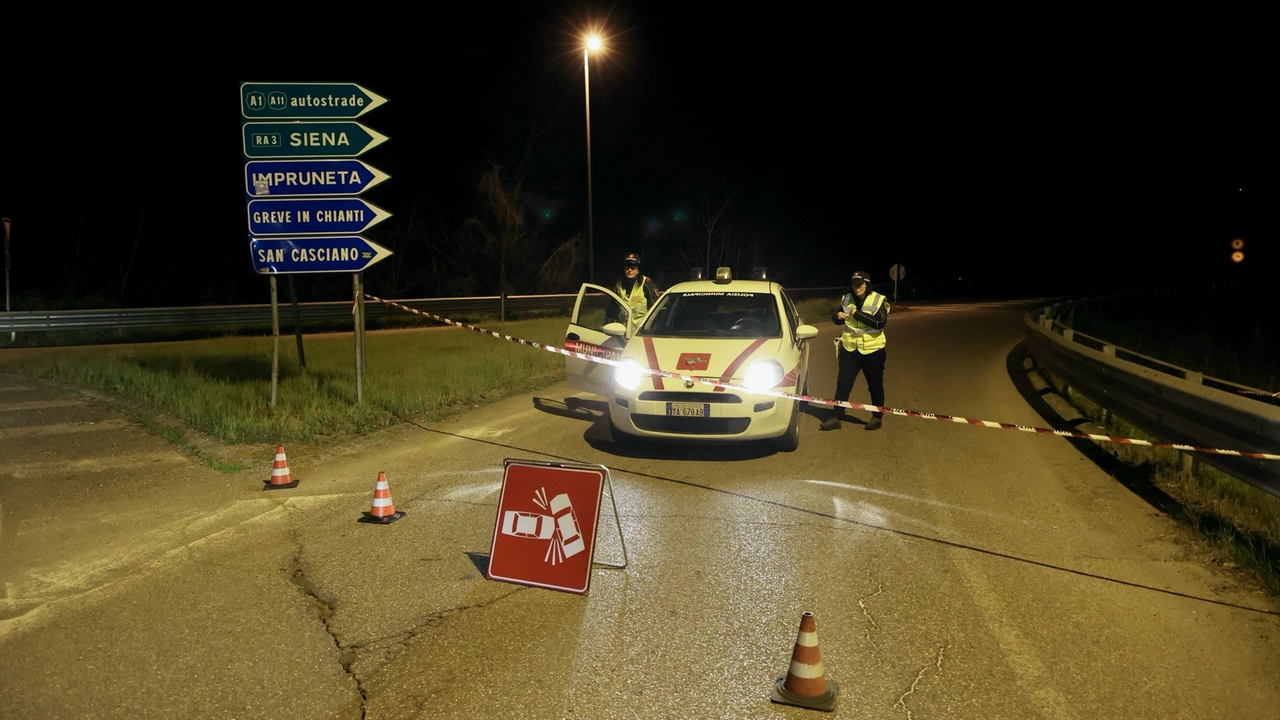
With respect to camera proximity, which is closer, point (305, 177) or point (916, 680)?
point (916, 680)

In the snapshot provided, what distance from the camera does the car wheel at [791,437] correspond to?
8133 mm

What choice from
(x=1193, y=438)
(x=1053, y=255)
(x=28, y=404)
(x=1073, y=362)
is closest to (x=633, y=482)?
(x=1193, y=438)

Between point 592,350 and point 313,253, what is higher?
point 313,253

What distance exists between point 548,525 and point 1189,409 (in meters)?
4.87

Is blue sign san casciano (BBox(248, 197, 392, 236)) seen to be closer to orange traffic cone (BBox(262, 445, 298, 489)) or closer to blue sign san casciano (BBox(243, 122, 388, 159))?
blue sign san casciano (BBox(243, 122, 388, 159))

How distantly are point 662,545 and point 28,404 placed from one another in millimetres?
9207

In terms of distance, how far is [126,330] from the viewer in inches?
899

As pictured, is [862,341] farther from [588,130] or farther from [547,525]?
[588,130]

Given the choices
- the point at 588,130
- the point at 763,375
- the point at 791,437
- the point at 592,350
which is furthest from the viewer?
the point at 588,130

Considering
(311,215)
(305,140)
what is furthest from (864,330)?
(305,140)

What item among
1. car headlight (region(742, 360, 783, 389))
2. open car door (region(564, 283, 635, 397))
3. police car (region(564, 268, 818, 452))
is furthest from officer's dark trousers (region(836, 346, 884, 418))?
open car door (region(564, 283, 635, 397))

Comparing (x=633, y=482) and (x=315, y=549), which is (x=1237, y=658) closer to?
(x=633, y=482)

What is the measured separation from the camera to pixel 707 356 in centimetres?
827

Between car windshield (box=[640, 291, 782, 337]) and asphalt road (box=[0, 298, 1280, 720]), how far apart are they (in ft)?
4.32
